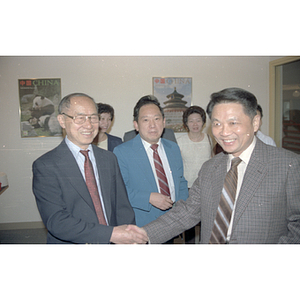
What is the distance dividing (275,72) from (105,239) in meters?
1.88

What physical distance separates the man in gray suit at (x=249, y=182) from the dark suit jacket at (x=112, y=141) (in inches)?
29.1

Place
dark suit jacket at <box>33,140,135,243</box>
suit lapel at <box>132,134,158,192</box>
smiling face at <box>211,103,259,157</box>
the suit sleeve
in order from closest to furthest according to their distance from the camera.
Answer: the suit sleeve < smiling face at <box>211,103,259,157</box> < dark suit jacket at <box>33,140,135,243</box> < suit lapel at <box>132,134,158,192</box>

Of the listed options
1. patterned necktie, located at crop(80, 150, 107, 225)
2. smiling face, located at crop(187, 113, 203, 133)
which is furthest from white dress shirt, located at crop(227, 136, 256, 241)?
patterned necktie, located at crop(80, 150, 107, 225)

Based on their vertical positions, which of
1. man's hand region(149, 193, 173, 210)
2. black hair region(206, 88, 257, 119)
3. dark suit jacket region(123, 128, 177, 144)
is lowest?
man's hand region(149, 193, 173, 210)

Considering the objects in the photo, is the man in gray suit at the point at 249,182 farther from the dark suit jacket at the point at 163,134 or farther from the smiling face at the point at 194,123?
the dark suit jacket at the point at 163,134

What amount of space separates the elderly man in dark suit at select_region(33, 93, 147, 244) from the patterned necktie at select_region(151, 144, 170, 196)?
0.99 ft

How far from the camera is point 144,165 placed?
2.04 metres

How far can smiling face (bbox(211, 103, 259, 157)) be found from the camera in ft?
5.29

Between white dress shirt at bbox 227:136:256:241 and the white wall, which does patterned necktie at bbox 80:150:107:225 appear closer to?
the white wall

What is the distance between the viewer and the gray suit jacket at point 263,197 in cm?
152

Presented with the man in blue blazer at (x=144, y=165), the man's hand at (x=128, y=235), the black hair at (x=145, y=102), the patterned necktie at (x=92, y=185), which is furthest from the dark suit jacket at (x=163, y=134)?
the man's hand at (x=128, y=235)

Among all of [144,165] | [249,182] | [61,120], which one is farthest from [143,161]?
[249,182]

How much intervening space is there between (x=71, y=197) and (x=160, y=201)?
69 cm

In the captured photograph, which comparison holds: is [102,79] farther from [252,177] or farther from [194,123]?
[252,177]
